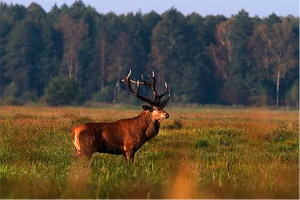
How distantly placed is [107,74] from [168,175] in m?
58.1

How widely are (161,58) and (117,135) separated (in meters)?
55.3

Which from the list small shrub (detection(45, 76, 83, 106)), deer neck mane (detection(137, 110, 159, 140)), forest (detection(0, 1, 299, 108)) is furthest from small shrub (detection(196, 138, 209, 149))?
forest (detection(0, 1, 299, 108))

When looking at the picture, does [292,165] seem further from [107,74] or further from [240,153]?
[107,74]

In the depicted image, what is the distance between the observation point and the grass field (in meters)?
9.16

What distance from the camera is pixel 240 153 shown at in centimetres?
1462

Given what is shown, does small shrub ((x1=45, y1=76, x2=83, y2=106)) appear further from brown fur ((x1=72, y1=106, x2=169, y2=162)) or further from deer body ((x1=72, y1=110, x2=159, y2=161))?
deer body ((x1=72, y1=110, x2=159, y2=161))

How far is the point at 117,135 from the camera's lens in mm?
12992

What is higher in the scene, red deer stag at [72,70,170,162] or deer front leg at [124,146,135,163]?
red deer stag at [72,70,170,162]

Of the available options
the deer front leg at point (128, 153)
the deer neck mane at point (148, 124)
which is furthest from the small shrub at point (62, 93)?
the deer front leg at point (128, 153)

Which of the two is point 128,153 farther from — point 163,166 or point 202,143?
point 202,143

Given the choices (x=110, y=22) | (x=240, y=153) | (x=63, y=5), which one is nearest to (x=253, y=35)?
(x=110, y=22)

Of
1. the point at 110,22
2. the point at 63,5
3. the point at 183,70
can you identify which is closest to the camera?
the point at 183,70

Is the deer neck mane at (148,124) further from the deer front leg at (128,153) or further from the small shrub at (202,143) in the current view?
the small shrub at (202,143)

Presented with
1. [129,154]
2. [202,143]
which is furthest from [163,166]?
[202,143]
